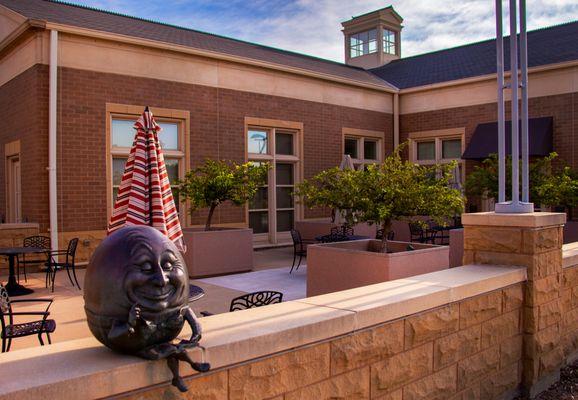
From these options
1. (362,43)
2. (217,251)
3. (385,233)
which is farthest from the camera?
(362,43)

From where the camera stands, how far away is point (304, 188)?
288 inches

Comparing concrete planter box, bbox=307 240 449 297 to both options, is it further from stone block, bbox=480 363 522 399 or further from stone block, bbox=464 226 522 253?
stone block, bbox=480 363 522 399

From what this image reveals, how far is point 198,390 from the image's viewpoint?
2414 mm

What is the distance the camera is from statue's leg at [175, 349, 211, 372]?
7.33 ft

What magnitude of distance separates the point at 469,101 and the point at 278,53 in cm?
598

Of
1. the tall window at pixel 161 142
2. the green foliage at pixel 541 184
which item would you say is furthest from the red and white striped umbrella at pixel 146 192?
the green foliage at pixel 541 184

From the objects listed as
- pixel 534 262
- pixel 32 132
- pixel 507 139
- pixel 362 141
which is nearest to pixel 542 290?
pixel 534 262

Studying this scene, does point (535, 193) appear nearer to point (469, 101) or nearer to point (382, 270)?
point (469, 101)

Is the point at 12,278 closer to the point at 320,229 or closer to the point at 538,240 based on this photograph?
the point at 320,229

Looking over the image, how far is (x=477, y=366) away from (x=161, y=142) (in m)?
9.59

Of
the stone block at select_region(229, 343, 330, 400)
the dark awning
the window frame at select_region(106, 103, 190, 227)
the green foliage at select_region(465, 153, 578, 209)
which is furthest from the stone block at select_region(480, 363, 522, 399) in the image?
the dark awning

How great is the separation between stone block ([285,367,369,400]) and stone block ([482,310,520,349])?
1.55 meters

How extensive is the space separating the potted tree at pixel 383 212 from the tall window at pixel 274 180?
22.6ft

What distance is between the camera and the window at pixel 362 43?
83.4ft
